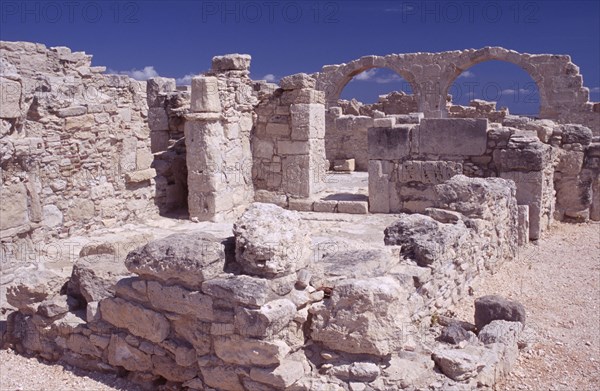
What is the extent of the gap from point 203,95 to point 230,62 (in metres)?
0.79

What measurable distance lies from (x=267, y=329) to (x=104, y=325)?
1.39 metres

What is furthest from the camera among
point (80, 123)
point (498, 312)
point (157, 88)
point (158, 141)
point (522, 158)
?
point (157, 88)

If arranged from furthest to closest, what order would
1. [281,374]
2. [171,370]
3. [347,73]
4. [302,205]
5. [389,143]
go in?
1. [347,73]
2. [302,205]
3. [389,143]
4. [171,370]
5. [281,374]

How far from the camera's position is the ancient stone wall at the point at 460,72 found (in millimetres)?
17484

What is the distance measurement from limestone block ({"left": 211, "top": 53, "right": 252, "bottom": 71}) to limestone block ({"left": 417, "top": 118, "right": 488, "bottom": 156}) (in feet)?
9.25

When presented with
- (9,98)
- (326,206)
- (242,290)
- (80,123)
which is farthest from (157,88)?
(242,290)

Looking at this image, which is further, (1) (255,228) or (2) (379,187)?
(2) (379,187)

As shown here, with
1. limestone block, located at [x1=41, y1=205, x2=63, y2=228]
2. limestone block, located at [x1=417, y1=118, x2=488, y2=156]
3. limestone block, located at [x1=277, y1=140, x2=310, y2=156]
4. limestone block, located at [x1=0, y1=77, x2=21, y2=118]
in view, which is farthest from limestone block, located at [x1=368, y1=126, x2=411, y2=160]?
limestone block, located at [x1=0, y1=77, x2=21, y2=118]

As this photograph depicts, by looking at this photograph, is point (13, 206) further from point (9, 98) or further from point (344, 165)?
point (344, 165)

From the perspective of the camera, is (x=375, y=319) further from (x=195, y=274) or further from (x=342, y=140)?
(x=342, y=140)

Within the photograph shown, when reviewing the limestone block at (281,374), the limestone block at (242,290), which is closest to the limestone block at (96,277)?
the limestone block at (242,290)

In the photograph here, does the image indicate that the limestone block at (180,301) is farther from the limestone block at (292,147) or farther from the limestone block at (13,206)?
the limestone block at (292,147)

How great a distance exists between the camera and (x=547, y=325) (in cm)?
493

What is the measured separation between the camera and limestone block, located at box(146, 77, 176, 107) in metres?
9.20
